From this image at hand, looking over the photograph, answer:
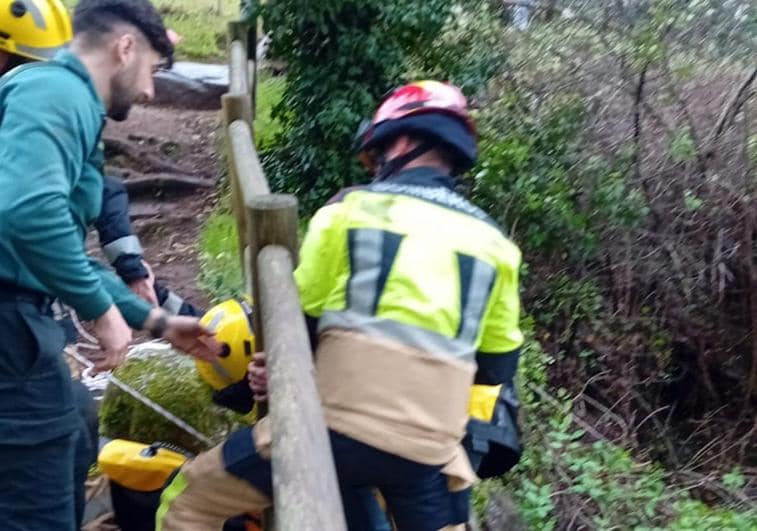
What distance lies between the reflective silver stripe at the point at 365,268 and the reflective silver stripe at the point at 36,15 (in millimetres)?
995

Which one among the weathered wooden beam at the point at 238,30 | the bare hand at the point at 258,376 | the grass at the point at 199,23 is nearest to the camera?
the bare hand at the point at 258,376

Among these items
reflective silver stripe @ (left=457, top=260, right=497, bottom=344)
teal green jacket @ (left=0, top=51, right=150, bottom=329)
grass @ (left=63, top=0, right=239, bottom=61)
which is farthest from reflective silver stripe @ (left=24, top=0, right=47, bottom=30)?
grass @ (left=63, top=0, right=239, bottom=61)

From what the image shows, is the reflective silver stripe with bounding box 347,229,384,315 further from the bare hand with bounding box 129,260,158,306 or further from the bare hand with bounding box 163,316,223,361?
the bare hand with bounding box 129,260,158,306

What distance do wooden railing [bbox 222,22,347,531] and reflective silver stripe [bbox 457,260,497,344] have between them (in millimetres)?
478

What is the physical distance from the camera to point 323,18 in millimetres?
7137

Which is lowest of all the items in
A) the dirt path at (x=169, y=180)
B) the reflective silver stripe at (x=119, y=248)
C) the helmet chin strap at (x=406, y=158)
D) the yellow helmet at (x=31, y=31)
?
the dirt path at (x=169, y=180)

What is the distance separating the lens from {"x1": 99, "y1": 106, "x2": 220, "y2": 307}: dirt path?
6738 millimetres

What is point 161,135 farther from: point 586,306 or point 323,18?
point 586,306

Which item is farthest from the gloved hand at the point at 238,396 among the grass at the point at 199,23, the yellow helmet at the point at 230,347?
the grass at the point at 199,23

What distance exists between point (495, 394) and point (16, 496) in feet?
4.48

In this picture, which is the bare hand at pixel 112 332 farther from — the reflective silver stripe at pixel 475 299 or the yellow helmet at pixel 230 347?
the reflective silver stripe at pixel 475 299

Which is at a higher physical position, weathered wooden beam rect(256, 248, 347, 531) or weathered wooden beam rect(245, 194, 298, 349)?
weathered wooden beam rect(245, 194, 298, 349)

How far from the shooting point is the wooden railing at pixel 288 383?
1.43 meters

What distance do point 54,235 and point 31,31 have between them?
0.66 meters
